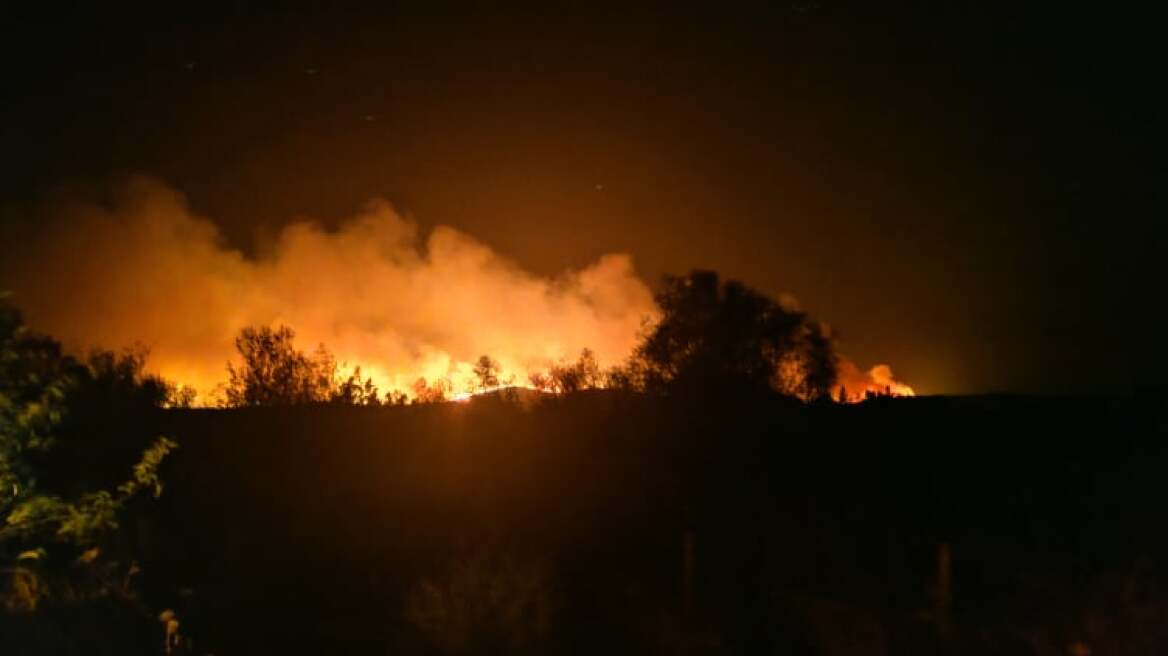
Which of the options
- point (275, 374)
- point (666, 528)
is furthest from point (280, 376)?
point (666, 528)

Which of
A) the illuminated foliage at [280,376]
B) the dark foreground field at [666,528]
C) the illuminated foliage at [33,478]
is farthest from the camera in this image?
the illuminated foliage at [280,376]

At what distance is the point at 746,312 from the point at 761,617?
2836 cm

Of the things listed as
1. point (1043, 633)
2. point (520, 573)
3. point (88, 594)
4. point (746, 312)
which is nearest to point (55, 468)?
point (88, 594)

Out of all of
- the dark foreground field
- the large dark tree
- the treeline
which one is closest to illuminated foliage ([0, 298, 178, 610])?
the dark foreground field

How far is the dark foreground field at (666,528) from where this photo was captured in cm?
1293

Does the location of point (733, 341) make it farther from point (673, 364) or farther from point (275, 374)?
point (275, 374)

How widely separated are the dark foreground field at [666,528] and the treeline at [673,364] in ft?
18.2

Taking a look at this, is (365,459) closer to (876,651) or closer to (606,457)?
(606,457)

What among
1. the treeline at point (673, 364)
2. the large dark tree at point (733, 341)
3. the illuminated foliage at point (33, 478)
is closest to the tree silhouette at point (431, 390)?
the treeline at point (673, 364)

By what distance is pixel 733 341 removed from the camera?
4084 cm

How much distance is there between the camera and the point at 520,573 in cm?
1399

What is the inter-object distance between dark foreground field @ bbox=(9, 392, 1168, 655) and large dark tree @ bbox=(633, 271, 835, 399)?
7.86m

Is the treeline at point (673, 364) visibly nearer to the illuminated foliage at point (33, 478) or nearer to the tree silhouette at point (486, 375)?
the tree silhouette at point (486, 375)

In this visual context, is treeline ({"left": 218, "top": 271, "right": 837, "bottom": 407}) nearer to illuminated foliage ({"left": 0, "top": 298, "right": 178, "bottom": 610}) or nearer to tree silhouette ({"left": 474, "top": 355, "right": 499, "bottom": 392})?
tree silhouette ({"left": 474, "top": 355, "right": 499, "bottom": 392})
